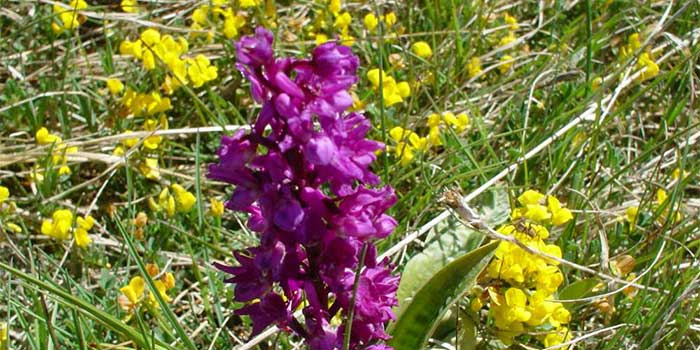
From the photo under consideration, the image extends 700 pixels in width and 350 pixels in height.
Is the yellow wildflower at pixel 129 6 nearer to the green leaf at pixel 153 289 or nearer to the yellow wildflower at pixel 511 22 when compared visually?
the yellow wildflower at pixel 511 22

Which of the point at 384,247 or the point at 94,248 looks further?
the point at 94,248

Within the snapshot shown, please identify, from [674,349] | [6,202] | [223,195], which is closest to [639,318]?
[674,349]

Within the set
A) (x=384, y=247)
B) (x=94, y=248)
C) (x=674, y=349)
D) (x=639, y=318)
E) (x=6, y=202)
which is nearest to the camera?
(x=674, y=349)

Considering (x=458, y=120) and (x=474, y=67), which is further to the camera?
(x=474, y=67)

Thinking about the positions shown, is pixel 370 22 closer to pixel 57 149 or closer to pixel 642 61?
pixel 642 61

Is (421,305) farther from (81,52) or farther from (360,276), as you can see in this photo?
(81,52)

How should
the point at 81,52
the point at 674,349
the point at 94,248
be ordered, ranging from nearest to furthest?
1. the point at 674,349
2. the point at 94,248
3. the point at 81,52

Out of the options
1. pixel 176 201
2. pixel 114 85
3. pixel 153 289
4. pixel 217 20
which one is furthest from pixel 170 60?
pixel 153 289

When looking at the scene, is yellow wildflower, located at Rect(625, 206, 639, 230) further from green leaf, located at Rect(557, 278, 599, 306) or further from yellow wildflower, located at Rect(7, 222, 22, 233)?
yellow wildflower, located at Rect(7, 222, 22, 233)
